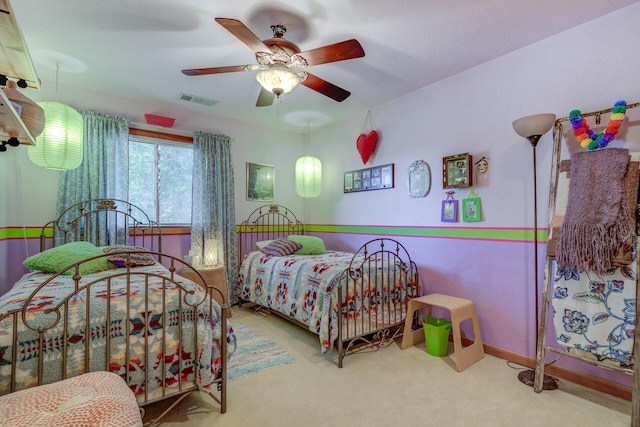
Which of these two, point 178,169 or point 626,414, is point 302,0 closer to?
point 178,169

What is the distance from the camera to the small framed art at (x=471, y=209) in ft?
9.35

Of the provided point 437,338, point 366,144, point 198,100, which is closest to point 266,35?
point 198,100

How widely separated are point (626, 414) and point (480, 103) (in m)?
2.41

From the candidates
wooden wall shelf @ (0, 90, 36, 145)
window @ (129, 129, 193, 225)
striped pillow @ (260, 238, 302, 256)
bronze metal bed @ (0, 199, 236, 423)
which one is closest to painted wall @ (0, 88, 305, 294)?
window @ (129, 129, 193, 225)

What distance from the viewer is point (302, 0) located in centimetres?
196

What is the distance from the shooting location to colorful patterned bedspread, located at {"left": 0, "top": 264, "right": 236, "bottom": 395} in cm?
139

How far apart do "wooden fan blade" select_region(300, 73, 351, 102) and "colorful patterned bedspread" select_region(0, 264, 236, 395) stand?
170 centimetres

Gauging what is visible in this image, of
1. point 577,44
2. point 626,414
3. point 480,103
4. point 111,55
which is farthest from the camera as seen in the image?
point 480,103

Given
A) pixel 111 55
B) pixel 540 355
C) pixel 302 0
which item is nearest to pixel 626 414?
pixel 540 355

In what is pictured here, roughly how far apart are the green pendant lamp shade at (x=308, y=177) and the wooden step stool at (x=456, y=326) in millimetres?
1986

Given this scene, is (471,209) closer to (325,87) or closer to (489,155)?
(489,155)

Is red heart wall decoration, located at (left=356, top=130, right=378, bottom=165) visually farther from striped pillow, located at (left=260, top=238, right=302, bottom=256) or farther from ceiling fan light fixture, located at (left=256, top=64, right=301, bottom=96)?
ceiling fan light fixture, located at (left=256, top=64, right=301, bottom=96)

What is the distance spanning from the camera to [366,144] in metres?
3.81

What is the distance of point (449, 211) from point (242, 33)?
2.33m
